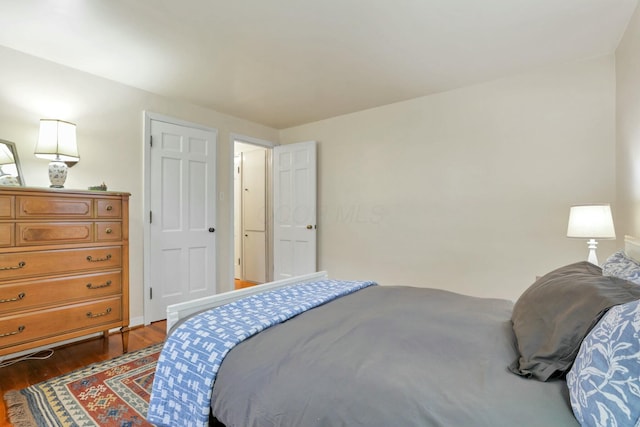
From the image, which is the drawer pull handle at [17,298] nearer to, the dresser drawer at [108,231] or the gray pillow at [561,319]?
the dresser drawer at [108,231]

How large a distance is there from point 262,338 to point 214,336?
0.19 metres

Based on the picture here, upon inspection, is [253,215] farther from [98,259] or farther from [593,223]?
[593,223]

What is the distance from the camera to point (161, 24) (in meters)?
2.14

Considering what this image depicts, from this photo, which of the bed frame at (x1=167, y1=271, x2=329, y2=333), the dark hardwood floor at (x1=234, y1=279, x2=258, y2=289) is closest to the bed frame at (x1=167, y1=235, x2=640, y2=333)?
the bed frame at (x1=167, y1=271, x2=329, y2=333)

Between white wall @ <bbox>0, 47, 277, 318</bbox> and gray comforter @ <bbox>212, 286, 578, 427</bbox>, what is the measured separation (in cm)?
260

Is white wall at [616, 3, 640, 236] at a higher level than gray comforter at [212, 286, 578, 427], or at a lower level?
higher

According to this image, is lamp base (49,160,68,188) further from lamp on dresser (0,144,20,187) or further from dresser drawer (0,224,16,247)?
dresser drawer (0,224,16,247)

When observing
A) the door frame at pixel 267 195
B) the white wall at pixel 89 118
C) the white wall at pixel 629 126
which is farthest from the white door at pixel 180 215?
the white wall at pixel 629 126

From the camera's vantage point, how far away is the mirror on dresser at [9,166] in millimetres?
2355

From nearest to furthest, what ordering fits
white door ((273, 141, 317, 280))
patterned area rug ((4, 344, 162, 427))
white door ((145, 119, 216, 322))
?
patterned area rug ((4, 344, 162, 427))
white door ((145, 119, 216, 322))
white door ((273, 141, 317, 280))

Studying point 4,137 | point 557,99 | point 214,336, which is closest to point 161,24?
point 4,137

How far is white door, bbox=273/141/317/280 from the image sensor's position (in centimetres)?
429

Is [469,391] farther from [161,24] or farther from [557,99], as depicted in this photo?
[557,99]

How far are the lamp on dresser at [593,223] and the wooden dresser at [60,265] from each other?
11.0ft
